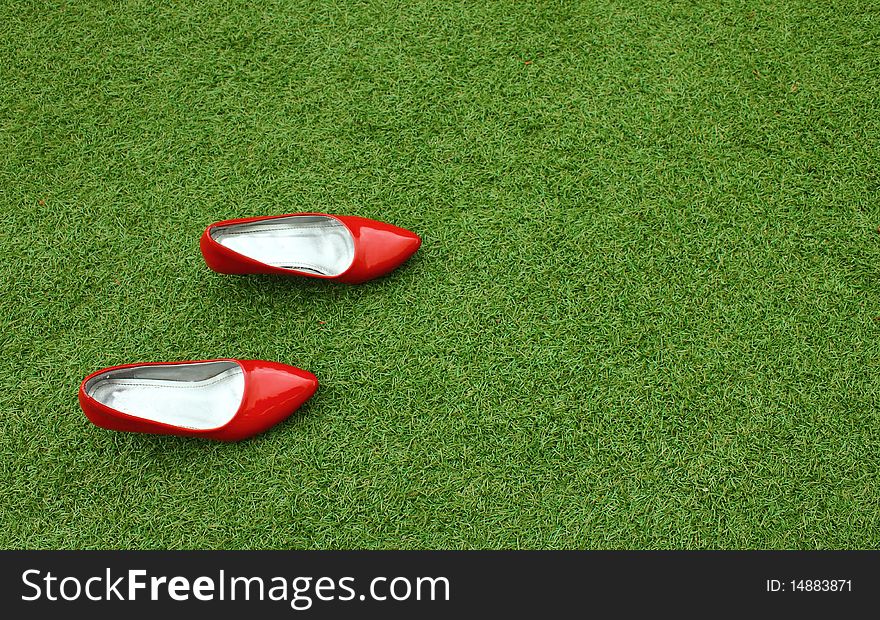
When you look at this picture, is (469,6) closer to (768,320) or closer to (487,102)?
(487,102)

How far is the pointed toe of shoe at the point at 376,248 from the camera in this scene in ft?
5.41

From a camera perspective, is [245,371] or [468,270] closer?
[245,371]

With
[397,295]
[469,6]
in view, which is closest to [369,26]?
[469,6]

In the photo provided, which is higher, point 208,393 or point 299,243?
point 299,243

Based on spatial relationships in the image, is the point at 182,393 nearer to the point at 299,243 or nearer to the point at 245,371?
the point at 245,371

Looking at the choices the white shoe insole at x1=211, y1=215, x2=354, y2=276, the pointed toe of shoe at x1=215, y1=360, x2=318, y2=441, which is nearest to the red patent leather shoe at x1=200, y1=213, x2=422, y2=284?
the white shoe insole at x1=211, y1=215, x2=354, y2=276

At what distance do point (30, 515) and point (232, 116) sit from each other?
1166 mm

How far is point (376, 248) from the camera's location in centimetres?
166

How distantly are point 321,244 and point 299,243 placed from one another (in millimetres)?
57

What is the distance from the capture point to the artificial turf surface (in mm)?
1615

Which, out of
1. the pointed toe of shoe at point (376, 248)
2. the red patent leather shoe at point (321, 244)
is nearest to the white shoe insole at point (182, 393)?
the red patent leather shoe at point (321, 244)

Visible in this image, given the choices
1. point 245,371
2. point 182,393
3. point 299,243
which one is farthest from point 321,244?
point 182,393

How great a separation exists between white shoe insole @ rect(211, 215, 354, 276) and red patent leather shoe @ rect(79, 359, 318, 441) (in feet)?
0.89
